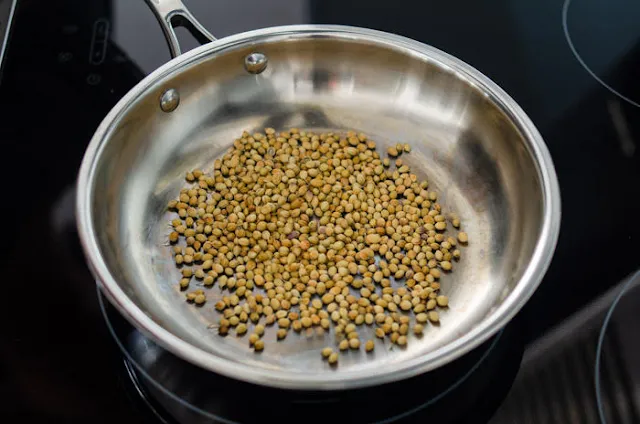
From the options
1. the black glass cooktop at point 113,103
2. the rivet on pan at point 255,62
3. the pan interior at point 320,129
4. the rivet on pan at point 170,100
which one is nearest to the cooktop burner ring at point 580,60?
the black glass cooktop at point 113,103

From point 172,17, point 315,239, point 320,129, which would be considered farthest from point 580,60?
point 172,17

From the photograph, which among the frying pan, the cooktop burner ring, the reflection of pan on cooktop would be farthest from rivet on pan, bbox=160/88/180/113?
the cooktop burner ring

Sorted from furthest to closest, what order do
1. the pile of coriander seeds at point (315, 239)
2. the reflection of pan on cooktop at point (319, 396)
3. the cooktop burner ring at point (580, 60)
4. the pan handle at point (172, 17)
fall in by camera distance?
1. the cooktop burner ring at point (580, 60)
2. the pan handle at point (172, 17)
3. the pile of coriander seeds at point (315, 239)
4. the reflection of pan on cooktop at point (319, 396)

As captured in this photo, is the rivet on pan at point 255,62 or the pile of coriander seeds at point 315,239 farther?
the rivet on pan at point 255,62

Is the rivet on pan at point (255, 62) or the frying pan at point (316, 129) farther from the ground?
the rivet on pan at point (255, 62)

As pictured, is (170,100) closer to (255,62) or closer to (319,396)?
(255,62)

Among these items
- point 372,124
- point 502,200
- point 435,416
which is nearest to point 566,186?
point 502,200

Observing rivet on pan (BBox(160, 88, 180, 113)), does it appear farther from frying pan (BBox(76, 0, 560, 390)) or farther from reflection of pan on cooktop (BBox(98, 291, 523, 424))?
reflection of pan on cooktop (BBox(98, 291, 523, 424))

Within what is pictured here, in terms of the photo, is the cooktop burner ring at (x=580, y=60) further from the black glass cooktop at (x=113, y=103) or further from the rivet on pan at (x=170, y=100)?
the rivet on pan at (x=170, y=100)

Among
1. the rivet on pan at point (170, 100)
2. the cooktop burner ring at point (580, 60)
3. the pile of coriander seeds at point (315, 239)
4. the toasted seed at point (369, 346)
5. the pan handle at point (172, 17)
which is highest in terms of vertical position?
the pan handle at point (172, 17)
